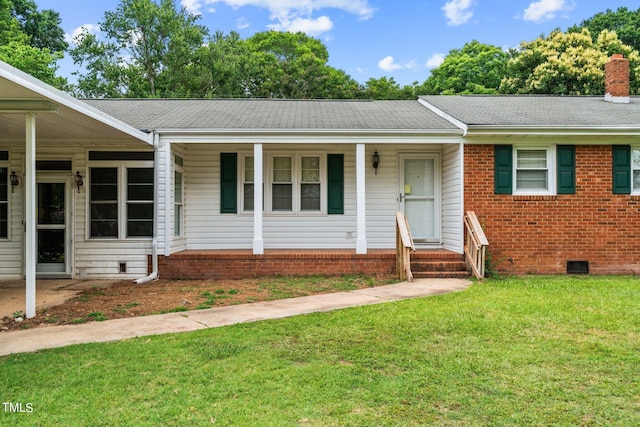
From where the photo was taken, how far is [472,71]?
Result: 28.9 meters

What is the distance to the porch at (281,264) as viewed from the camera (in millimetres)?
Result: 8453

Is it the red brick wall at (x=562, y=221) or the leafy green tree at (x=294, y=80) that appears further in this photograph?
the leafy green tree at (x=294, y=80)

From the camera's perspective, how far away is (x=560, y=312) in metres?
5.30

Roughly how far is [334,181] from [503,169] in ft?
11.1

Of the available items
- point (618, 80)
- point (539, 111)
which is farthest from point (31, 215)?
point (618, 80)

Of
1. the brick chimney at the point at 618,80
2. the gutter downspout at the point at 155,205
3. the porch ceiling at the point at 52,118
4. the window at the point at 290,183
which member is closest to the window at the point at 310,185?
the window at the point at 290,183

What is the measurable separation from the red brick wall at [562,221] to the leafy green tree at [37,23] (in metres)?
30.8

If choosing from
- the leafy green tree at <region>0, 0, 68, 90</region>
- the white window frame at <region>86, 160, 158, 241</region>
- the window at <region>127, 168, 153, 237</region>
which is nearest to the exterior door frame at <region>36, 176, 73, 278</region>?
the white window frame at <region>86, 160, 158, 241</region>

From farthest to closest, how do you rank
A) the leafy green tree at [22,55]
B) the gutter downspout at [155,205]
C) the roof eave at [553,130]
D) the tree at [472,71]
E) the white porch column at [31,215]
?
the tree at [472,71]
the leafy green tree at [22,55]
the gutter downspout at [155,205]
the roof eave at [553,130]
the white porch column at [31,215]

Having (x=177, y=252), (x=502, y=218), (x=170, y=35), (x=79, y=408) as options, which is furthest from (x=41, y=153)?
(x=170, y=35)

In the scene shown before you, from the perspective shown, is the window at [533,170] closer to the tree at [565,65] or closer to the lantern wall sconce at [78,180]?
the lantern wall sconce at [78,180]

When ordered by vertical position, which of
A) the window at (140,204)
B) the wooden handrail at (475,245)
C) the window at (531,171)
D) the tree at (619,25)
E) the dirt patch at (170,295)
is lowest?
the dirt patch at (170,295)

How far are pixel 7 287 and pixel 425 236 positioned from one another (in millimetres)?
7954

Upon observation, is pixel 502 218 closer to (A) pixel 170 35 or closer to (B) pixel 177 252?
(B) pixel 177 252
